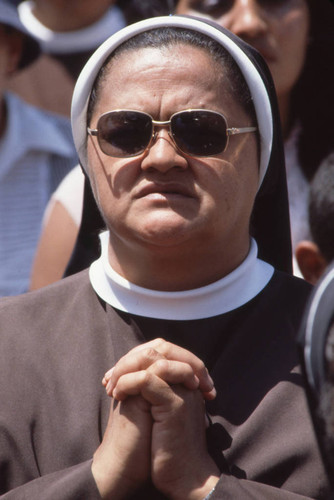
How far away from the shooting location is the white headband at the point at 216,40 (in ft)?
11.8

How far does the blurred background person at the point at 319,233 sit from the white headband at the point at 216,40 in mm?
943

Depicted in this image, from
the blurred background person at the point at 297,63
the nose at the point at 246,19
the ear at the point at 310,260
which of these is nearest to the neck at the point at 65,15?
the blurred background person at the point at 297,63

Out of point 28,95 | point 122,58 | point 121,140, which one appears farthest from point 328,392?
point 28,95

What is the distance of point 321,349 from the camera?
2.53m

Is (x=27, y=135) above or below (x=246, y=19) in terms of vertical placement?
below

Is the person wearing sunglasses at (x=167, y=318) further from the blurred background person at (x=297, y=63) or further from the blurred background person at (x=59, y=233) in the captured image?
the blurred background person at (x=297, y=63)

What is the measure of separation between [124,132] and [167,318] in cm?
65

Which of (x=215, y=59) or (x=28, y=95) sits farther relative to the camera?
(x=28, y=95)

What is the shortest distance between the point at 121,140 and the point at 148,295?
54cm

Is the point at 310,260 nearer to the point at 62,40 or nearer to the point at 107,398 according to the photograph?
the point at 107,398

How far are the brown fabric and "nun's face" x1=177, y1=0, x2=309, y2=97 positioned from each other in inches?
72.5

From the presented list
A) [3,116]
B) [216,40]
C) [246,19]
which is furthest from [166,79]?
[3,116]

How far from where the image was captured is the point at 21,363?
3445mm

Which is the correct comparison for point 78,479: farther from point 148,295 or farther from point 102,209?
point 102,209
